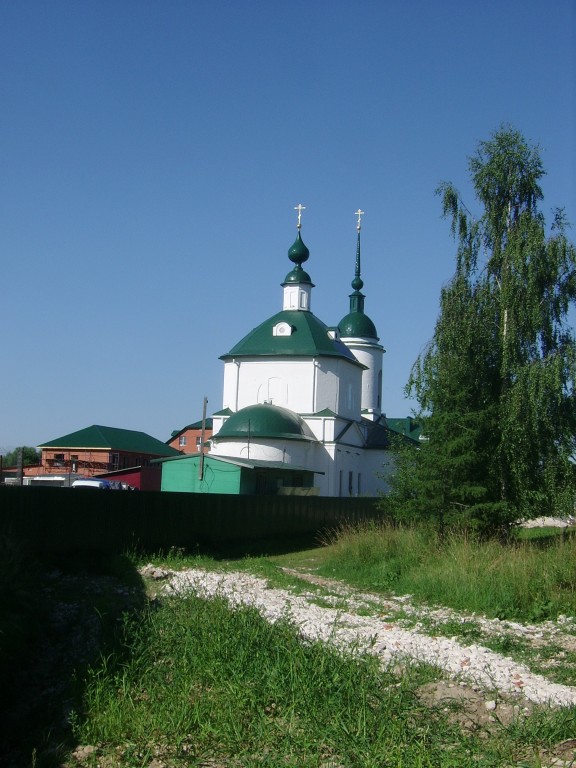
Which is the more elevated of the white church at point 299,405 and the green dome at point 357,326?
the green dome at point 357,326

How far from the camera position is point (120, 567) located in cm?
1717

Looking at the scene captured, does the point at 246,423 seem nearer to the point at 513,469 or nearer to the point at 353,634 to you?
the point at 513,469

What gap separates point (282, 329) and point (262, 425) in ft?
28.0

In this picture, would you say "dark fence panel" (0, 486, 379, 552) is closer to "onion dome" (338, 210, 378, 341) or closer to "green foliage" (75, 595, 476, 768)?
"green foliage" (75, 595, 476, 768)

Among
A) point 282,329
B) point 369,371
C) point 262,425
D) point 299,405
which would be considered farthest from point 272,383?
point 369,371

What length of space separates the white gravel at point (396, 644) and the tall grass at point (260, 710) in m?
0.59

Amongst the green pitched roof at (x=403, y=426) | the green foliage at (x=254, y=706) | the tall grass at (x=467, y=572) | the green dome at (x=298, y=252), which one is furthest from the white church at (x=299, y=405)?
the green foliage at (x=254, y=706)

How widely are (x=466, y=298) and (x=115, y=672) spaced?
17168 mm

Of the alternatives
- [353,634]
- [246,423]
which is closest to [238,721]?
[353,634]

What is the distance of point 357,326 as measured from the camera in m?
67.6

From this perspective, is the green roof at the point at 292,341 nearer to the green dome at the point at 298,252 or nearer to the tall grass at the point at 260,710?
the green dome at the point at 298,252

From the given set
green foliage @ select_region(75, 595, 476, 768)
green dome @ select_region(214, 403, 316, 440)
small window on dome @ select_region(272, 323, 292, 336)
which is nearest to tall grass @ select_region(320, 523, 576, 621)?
green foliage @ select_region(75, 595, 476, 768)

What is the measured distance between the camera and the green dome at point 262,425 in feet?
151

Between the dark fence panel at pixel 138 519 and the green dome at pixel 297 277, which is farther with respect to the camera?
the green dome at pixel 297 277
